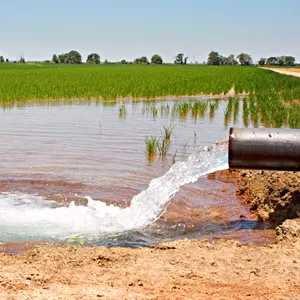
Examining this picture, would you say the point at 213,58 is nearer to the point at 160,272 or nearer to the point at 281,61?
the point at 281,61

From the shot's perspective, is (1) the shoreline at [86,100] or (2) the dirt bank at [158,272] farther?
(1) the shoreline at [86,100]

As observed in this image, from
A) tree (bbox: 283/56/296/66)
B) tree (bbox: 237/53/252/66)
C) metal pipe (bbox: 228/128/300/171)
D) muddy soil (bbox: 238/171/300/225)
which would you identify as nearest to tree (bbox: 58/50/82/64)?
tree (bbox: 237/53/252/66)

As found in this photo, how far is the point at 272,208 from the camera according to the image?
5.97 m

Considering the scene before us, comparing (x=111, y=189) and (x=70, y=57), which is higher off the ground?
(x=70, y=57)

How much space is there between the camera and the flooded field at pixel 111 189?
549 centimetres

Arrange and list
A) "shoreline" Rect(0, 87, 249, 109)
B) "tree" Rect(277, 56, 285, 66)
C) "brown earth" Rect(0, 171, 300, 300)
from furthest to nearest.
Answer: "tree" Rect(277, 56, 285, 66)
"shoreline" Rect(0, 87, 249, 109)
"brown earth" Rect(0, 171, 300, 300)

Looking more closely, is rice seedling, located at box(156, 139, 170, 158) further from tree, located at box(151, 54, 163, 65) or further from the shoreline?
tree, located at box(151, 54, 163, 65)

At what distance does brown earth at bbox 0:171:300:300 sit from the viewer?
3.36 m

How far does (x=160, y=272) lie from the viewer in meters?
3.75

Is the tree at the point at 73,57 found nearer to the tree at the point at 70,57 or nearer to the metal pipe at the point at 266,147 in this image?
the tree at the point at 70,57

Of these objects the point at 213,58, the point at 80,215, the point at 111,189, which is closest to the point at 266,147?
the point at 80,215

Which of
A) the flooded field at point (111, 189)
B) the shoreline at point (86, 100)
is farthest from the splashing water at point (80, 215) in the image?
the shoreline at point (86, 100)

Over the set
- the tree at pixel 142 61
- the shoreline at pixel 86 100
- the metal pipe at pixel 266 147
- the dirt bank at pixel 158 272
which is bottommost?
the dirt bank at pixel 158 272

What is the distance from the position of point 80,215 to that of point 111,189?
1375 millimetres
